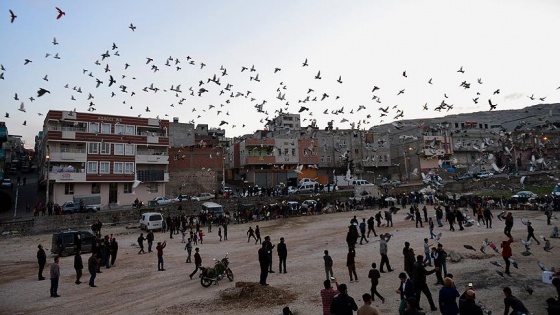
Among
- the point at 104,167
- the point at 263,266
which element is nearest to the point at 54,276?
the point at 263,266

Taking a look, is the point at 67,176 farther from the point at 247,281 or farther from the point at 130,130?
the point at 247,281

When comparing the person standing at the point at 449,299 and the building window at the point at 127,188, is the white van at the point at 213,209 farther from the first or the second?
the person standing at the point at 449,299

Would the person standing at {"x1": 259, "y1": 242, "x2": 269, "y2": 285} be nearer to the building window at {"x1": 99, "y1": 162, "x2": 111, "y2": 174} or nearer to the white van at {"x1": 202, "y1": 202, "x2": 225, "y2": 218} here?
the white van at {"x1": 202, "y1": 202, "x2": 225, "y2": 218}

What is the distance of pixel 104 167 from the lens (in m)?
45.2

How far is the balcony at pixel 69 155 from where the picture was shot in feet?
141

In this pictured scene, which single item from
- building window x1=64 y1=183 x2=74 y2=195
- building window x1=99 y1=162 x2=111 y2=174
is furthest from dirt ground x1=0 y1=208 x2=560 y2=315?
building window x1=99 y1=162 x2=111 y2=174

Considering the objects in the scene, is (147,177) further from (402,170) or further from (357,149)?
(402,170)

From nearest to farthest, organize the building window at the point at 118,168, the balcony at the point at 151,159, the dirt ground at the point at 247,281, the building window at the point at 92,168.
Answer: the dirt ground at the point at 247,281 < the building window at the point at 92,168 < the building window at the point at 118,168 < the balcony at the point at 151,159

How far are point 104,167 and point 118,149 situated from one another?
2898mm

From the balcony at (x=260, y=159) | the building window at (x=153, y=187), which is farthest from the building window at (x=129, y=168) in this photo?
the balcony at (x=260, y=159)

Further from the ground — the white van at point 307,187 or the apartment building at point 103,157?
the apartment building at point 103,157

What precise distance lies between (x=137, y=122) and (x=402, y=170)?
1933 inches

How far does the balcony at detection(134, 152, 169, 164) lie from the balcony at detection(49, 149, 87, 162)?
244 inches

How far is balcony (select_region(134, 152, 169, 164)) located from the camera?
155 feet
